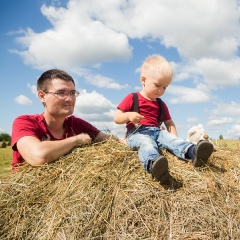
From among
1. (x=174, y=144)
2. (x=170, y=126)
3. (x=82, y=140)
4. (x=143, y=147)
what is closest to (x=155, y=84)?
(x=170, y=126)

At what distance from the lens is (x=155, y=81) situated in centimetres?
524

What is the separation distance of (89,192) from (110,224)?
0.49m

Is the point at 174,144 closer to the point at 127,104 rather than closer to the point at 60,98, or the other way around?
the point at 127,104

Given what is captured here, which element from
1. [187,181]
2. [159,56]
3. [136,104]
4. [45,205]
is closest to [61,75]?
[136,104]

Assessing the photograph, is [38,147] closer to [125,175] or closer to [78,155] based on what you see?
[78,155]

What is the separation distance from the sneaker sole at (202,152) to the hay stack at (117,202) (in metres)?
0.10

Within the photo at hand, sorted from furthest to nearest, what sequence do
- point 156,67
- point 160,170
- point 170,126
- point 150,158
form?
point 170,126, point 156,67, point 150,158, point 160,170

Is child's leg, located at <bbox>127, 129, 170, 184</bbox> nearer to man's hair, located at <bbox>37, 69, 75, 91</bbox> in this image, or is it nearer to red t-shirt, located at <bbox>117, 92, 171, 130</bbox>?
red t-shirt, located at <bbox>117, 92, 171, 130</bbox>

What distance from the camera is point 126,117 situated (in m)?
4.80

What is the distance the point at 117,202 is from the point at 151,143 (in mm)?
1171

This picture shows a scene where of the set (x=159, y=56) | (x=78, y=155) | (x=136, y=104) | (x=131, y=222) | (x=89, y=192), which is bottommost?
(x=131, y=222)

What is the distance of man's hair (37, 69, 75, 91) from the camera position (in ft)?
16.8

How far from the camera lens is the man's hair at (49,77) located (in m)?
5.11

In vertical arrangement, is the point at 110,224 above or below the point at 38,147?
below
